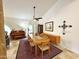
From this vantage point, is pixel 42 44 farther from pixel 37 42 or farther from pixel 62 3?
pixel 62 3

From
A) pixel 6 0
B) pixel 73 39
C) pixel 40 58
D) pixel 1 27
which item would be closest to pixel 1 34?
pixel 1 27

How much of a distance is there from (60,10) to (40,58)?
3.25 metres

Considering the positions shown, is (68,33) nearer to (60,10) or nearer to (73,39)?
(73,39)

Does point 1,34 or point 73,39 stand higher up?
point 1,34

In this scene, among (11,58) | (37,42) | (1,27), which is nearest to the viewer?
(1,27)

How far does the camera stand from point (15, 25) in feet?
33.4

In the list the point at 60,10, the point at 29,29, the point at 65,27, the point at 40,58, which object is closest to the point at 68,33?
the point at 65,27

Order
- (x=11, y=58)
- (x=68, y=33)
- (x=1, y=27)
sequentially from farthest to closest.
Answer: (x=68, y=33) < (x=11, y=58) < (x=1, y=27)

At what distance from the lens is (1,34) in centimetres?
61

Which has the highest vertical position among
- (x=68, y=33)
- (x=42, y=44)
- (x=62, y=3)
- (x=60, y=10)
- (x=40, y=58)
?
(x=62, y=3)

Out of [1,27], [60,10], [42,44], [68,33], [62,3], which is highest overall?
[62,3]

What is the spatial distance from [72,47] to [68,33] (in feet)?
2.43

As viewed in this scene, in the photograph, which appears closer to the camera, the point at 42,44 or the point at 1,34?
the point at 1,34

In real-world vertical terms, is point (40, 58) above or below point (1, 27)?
below
